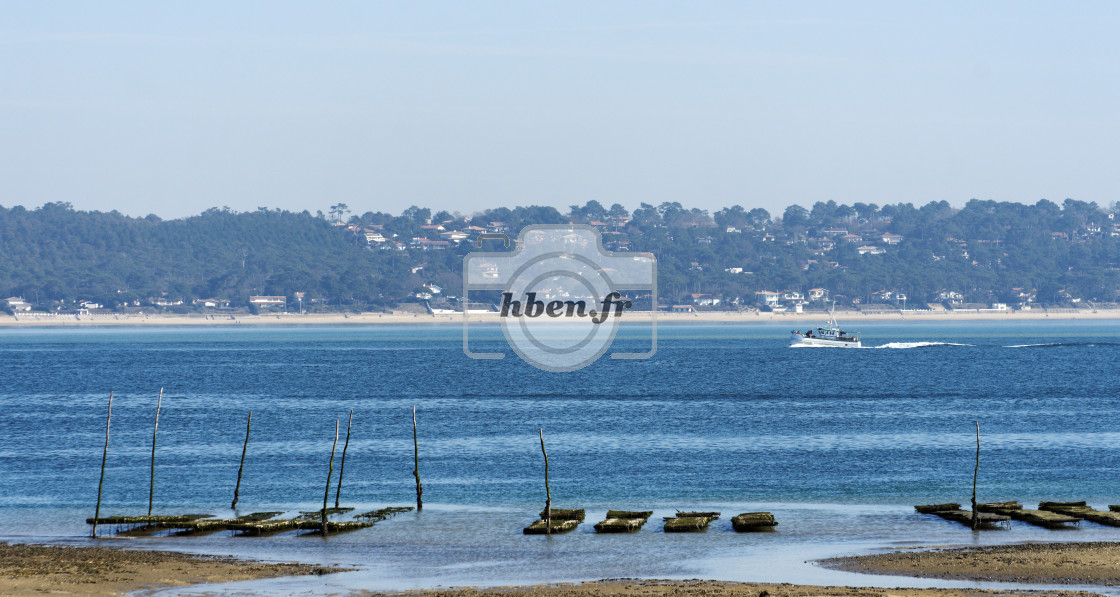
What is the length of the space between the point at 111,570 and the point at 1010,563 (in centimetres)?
2251

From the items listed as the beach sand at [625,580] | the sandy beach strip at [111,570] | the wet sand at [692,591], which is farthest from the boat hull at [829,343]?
the sandy beach strip at [111,570]

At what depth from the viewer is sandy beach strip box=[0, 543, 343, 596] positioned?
28.4 meters

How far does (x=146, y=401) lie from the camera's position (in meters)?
82.6

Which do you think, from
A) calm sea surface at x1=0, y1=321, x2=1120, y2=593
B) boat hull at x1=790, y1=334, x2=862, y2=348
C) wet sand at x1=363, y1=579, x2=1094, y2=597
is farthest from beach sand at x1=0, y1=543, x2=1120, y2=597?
boat hull at x1=790, y1=334, x2=862, y2=348

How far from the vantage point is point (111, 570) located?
30.4m

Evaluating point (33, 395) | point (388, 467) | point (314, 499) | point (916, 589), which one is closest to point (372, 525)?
point (314, 499)

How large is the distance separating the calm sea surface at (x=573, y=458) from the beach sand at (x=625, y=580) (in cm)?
138

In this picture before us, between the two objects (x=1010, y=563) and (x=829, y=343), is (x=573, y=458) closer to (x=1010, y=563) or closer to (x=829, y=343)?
(x=1010, y=563)

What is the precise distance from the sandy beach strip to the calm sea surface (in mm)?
1356

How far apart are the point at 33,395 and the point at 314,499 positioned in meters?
55.0

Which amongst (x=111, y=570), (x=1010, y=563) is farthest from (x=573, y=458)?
(x=111, y=570)

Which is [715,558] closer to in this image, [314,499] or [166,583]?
[166,583]

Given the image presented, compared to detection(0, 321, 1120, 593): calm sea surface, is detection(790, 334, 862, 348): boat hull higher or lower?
higher

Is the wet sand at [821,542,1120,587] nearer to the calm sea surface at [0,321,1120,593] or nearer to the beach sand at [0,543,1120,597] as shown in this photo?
the beach sand at [0,543,1120,597]
